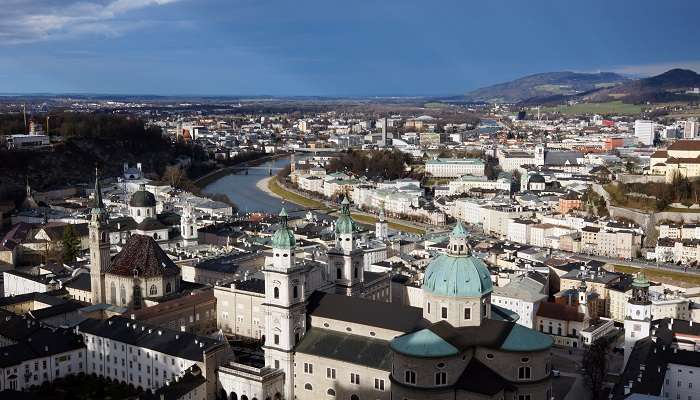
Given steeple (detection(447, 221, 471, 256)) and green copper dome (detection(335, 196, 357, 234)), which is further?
green copper dome (detection(335, 196, 357, 234))

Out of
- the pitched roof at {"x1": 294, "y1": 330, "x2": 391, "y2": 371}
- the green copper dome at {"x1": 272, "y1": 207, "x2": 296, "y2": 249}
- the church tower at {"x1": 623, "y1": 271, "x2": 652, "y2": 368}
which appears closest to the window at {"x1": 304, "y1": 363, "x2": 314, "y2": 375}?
the pitched roof at {"x1": 294, "y1": 330, "x2": 391, "y2": 371}

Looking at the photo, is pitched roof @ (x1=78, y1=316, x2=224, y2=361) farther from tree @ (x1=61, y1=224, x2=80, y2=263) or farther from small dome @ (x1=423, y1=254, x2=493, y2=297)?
tree @ (x1=61, y1=224, x2=80, y2=263)

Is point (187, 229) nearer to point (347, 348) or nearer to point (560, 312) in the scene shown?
point (560, 312)

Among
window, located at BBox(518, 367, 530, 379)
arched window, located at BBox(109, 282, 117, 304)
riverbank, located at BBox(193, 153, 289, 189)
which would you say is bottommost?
riverbank, located at BBox(193, 153, 289, 189)

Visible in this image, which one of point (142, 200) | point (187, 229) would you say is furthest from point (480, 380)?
point (142, 200)

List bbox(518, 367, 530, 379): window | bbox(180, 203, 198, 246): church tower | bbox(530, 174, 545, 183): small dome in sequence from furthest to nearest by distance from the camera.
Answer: bbox(530, 174, 545, 183): small dome, bbox(180, 203, 198, 246): church tower, bbox(518, 367, 530, 379): window

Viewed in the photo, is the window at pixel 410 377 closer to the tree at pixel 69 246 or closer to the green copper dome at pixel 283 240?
the green copper dome at pixel 283 240

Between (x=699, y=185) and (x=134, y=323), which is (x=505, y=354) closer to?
(x=134, y=323)

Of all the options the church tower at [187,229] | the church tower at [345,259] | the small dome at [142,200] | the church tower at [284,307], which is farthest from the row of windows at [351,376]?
the small dome at [142,200]
